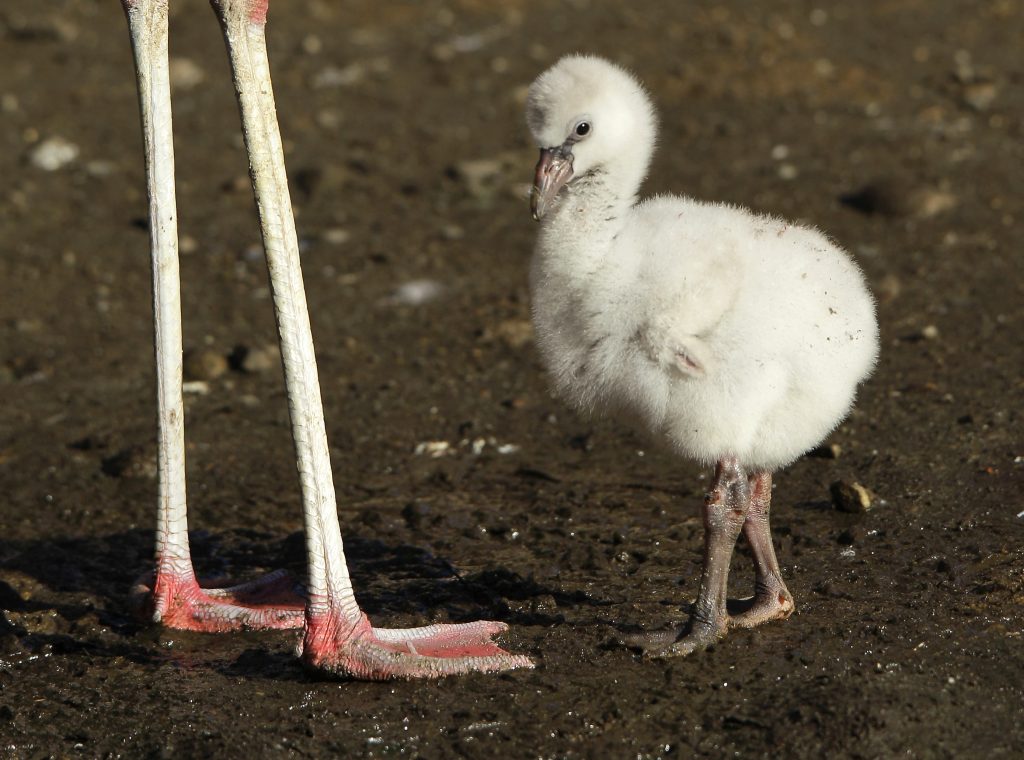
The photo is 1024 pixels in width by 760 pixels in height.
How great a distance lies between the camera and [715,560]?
4688mm

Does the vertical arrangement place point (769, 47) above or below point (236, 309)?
above

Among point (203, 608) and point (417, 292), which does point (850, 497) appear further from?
point (417, 292)

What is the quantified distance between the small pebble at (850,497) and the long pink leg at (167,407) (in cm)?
216

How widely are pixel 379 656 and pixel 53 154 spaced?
6.82 metres

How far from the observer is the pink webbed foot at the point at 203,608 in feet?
17.4

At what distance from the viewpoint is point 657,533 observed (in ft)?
19.1

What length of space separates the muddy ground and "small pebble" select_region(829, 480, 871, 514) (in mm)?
90

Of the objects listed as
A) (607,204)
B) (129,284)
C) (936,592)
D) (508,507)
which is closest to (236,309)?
(129,284)

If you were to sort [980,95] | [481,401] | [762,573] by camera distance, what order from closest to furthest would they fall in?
[762,573], [481,401], [980,95]

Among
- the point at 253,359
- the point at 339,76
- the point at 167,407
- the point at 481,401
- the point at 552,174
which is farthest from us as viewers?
the point at 339,76

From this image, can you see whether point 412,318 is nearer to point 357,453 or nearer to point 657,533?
point 357,453

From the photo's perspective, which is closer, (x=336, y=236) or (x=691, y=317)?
(x=691, y=317)

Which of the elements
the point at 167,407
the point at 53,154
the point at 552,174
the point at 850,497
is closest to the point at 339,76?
the point at 53,154

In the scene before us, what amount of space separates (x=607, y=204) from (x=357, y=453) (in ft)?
8.39
